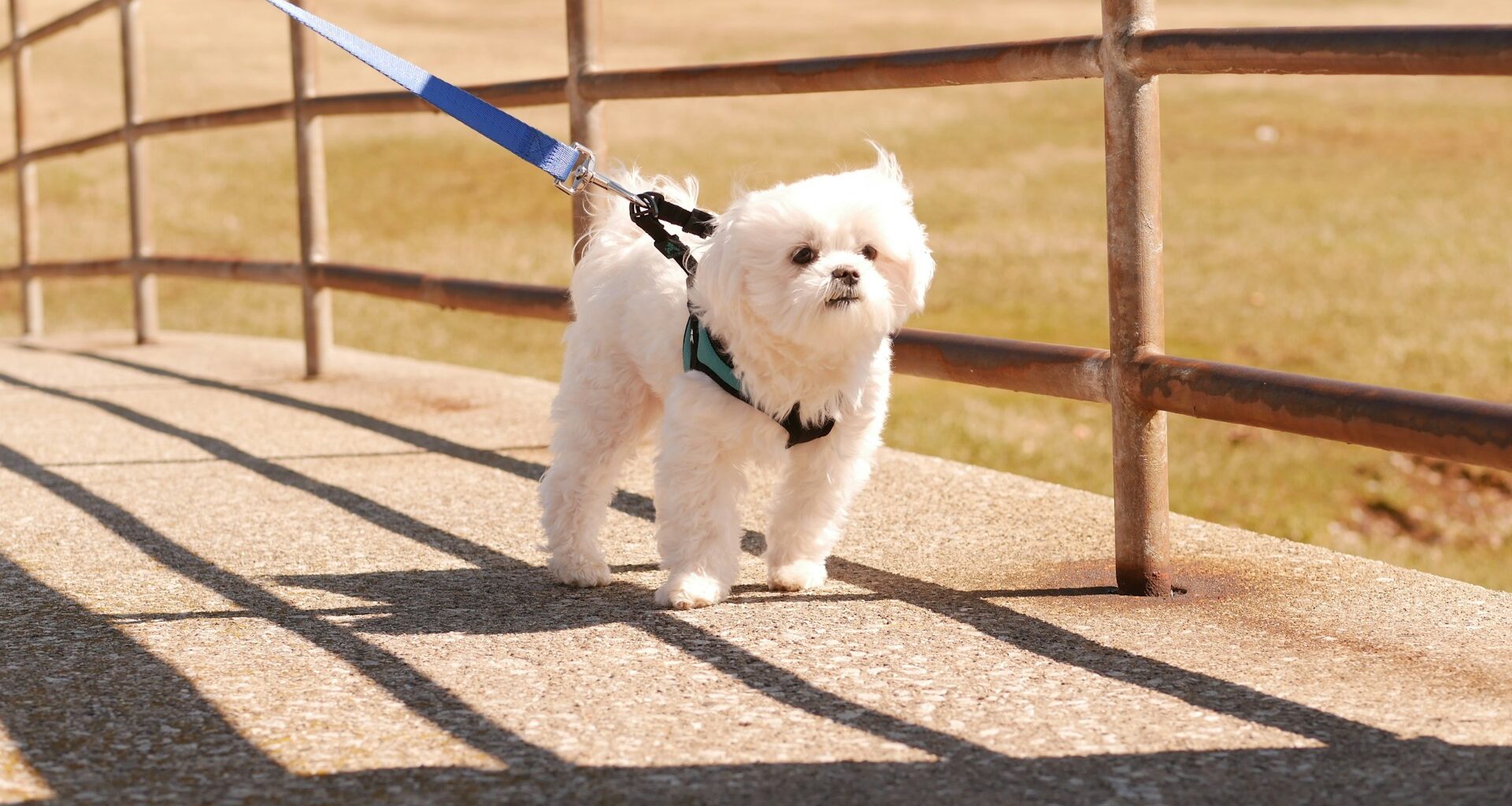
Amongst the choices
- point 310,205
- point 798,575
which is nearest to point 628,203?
point 798,575

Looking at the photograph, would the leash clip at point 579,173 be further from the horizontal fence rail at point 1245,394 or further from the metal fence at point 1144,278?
the horizontal fence rail at point 1245,394

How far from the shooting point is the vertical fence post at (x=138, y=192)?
9508 millimetres

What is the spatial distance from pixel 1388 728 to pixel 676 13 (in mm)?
44213

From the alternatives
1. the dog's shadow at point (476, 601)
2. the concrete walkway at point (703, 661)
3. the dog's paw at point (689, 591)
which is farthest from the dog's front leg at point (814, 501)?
the dog's shadow at point (476, 601)

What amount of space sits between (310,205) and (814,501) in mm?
4472

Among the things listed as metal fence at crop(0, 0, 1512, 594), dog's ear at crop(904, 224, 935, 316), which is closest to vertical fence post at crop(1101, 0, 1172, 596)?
metal fence at crop(0, 0, 1512, 594)

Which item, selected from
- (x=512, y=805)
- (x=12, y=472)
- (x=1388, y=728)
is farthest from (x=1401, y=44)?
(x=12, y=472)

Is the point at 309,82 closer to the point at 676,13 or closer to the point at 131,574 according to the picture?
the point at 131,574

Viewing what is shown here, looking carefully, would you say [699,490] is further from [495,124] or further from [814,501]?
[495,124]

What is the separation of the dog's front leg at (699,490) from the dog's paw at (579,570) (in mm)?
249

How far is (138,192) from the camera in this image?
379 inches

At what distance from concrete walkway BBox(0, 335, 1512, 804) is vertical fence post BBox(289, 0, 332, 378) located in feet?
8.02

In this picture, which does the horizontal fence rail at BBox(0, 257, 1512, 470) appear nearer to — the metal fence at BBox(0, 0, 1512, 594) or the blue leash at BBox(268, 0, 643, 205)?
the metal fence at BBox(0, 0, 1512, 594)

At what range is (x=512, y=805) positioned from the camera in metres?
2.49
